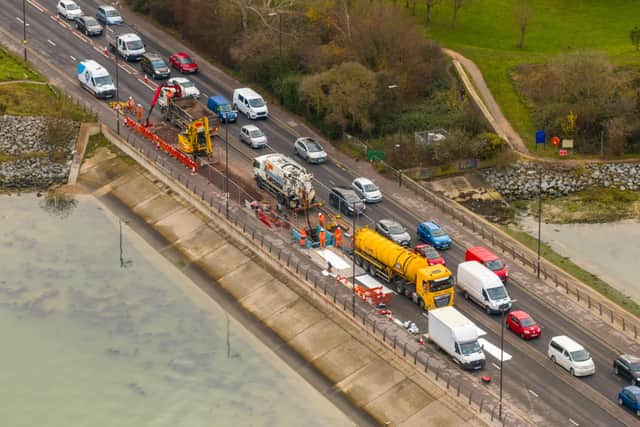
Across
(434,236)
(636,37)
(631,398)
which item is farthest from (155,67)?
(631,398)

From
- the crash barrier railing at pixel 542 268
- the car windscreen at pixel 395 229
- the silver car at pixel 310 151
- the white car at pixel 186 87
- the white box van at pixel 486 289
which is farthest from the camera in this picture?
the white car at pixel 186 87

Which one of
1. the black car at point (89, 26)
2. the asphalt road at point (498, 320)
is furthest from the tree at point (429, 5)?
the black car at point (89, 26)

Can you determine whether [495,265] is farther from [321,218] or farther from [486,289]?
[321,218]

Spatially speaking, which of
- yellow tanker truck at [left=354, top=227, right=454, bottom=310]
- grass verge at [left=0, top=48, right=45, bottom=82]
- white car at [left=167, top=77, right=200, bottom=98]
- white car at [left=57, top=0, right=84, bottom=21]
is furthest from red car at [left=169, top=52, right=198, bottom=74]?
yellow tanker truck at [left=354, top=227, right=454, bottom=310]

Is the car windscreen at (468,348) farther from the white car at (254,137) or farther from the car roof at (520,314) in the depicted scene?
the white car at (254,137)

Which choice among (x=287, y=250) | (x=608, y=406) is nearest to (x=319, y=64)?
(x=287, y=250)

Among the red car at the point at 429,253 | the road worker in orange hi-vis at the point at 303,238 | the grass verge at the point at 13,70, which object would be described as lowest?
the road worker in orange hi-vis at the point at 303,238

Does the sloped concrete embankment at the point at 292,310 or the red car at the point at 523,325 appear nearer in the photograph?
the sloped concrete embankment at the point at 292,310

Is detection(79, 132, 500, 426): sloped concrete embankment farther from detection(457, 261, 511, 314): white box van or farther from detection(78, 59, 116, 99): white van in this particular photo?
detection(78, 59, 116, 99): white van
